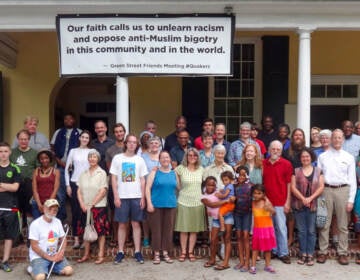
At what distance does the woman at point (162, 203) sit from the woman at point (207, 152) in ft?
1.61

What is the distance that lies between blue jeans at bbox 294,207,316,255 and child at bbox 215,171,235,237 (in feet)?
3.02

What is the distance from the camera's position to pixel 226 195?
19.1 ft

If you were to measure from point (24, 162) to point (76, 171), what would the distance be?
2.59ft

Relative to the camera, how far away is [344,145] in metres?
6.80

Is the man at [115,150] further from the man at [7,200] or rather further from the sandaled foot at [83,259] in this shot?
the man at [7,200]

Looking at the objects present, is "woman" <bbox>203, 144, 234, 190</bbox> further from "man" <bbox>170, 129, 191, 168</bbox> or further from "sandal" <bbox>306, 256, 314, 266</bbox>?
"sandal" <bbox>306, 256, 314, 266</bbox>

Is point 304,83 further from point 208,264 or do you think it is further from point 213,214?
point 208,264

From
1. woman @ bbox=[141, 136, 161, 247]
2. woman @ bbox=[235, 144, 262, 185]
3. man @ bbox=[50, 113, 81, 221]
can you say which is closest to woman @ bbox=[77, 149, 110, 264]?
A: woman @ bbox=[141, 136, 161, 247]

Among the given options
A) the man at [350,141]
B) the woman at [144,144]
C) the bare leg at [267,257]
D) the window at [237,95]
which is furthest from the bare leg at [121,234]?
the window at [237,95]

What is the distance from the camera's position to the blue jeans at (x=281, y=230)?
19.5 ft

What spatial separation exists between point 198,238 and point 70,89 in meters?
6.34

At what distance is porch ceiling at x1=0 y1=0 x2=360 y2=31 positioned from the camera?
6801 mm

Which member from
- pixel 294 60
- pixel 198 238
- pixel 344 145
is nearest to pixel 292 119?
pixel 294 60

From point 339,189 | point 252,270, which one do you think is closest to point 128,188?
point 252,270
